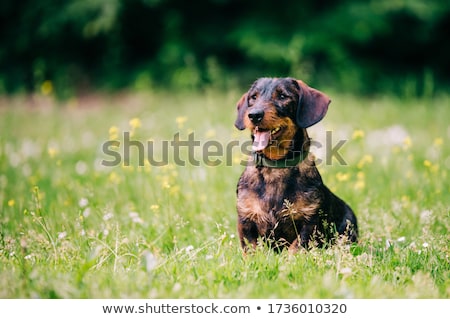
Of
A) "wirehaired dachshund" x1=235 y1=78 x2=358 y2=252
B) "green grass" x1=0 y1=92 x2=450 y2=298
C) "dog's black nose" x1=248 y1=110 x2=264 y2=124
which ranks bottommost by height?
"green grass" x1=0 y1=92 x2=450 y2=298

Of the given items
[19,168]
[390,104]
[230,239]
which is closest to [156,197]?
[230,239]

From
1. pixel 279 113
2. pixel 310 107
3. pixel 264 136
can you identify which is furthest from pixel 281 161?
pixel 310 107

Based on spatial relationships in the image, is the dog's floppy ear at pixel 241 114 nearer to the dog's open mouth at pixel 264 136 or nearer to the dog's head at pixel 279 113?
the dog's head at pixel 279 113

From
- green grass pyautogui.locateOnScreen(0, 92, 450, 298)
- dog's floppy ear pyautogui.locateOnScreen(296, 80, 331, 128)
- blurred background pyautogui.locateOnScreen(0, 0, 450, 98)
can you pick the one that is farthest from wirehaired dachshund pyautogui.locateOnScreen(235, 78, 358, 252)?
blurred background pyautogui.locateOnScreen(0, 0, 450, 98)

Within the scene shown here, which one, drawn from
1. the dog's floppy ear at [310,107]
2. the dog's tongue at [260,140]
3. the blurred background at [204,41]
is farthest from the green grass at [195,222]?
the blurred background at [204,41]

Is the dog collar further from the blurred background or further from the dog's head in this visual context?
the blurred background

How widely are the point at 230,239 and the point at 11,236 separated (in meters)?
1.84

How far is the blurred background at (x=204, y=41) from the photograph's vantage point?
12.9 meters

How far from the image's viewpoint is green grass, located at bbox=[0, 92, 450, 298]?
358 cm

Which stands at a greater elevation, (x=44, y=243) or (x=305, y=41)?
(x=305, y=41)

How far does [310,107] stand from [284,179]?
0.60m

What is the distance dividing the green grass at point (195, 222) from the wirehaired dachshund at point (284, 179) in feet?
0.64

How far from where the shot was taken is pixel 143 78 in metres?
13.5

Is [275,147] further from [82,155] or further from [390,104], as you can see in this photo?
[390,104]
